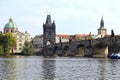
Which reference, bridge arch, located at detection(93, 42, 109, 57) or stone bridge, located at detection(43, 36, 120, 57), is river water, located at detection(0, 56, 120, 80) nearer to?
stone bridge, located at detection(43, 36, 120, 57)

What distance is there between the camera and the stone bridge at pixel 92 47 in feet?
384

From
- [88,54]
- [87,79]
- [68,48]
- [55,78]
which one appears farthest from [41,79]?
[68,48]

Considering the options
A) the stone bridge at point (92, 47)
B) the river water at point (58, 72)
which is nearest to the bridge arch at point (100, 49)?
the stone bridge at point (92, 47)

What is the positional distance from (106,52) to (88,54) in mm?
14434

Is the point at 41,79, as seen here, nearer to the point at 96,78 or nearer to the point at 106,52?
the point at 96,78

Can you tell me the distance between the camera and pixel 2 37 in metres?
151

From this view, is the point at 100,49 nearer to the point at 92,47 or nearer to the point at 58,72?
the point at 92,47

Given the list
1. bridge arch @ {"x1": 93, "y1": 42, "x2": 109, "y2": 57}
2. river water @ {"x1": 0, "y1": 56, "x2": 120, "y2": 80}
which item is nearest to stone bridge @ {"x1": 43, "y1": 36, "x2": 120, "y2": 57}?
bridge arch @ {"x1": 93, "y1": 42, "x2": 109, "y2": 57}

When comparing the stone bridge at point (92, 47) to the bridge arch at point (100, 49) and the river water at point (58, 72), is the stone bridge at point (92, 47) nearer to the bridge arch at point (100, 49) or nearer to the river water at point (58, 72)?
the bridge arch at point (100, 49)

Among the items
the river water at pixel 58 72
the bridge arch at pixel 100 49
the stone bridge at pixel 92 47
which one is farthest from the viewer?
the bridge arch at pixel 100 49

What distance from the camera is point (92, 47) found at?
13212 centimetres

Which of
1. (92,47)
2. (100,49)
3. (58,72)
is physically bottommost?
(58,72)

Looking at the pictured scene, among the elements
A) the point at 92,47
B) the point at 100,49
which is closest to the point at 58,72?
the point at 100,49

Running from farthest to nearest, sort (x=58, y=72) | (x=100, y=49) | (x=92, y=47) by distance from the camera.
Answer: (x=92, y=47)
(x=100, y=49)
(x=58, y=72)
